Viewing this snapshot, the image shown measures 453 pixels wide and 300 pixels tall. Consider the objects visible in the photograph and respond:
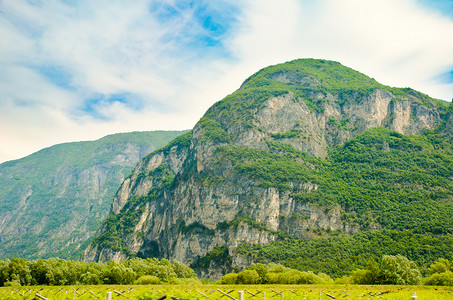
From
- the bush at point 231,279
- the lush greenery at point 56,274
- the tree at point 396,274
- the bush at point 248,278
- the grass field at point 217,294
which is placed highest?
the grass field at point 217,294

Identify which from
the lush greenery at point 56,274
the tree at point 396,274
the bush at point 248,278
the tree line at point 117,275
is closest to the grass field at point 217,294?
the tree at point 396,274

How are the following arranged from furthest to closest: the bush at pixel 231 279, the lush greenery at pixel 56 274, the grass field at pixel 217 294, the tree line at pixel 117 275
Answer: the bush at pixel 231 279
the lush greenery at pixel 56 274
the tree line at pixel 117 275
the grass field at pixel 217 294

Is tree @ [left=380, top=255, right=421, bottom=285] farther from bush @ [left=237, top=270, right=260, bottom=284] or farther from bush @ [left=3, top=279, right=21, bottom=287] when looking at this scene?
bush @ [left=3, top=279, right=21, bottom=287]

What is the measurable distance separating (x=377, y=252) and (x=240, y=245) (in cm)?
7211

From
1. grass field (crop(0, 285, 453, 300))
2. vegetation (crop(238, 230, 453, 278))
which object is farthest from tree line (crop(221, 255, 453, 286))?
vegetation (crop(238, 230, 453, 278))

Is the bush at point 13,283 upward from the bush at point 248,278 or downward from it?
upward

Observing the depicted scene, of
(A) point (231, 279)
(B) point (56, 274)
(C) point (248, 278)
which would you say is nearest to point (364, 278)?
(C) point (248, 278)

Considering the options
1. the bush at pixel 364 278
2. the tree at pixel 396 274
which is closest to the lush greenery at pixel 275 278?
the bush at pixel 364 278

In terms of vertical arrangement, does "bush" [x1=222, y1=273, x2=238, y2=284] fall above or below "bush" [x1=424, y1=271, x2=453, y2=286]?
below

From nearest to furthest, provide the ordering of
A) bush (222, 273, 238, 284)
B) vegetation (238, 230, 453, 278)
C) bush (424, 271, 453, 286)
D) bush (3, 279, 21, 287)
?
bush (424, 271, 453, 286)
bush (3, 279, 21, 287)
bush (222, 273, 238, 284)
vegetation (238, 230, 453, 278)

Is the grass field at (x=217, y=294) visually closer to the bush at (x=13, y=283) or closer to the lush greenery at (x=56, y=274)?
the bush at (x=13, y=283)

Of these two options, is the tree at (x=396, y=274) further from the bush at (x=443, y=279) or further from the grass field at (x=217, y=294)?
the grass field at (x=217, y=294)

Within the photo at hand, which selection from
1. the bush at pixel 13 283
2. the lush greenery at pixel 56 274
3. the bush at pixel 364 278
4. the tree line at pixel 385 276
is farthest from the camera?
the bush at pixel 364 278

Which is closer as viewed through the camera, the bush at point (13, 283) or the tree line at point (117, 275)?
the bush at point (13, 283)
